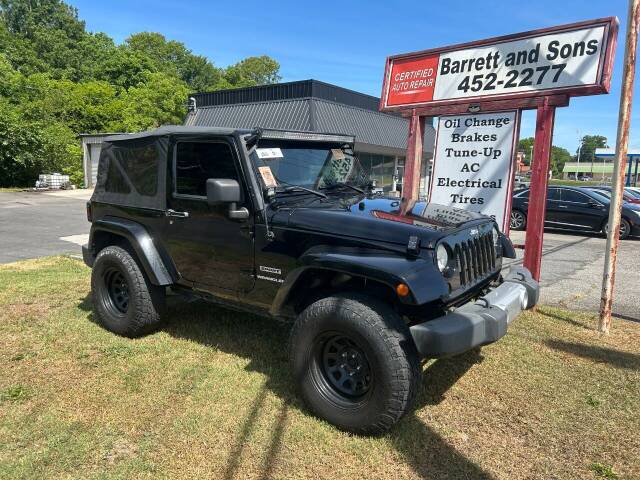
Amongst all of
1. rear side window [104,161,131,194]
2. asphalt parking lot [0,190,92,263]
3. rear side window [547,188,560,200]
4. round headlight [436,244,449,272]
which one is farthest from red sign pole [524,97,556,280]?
rear side window [547,188,560,200]

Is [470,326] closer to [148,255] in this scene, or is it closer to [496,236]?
[496,236]

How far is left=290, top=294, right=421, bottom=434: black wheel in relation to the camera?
2957mm

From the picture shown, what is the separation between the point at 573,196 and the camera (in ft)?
46.0

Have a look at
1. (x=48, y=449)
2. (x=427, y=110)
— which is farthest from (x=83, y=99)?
(x=48, y=449)

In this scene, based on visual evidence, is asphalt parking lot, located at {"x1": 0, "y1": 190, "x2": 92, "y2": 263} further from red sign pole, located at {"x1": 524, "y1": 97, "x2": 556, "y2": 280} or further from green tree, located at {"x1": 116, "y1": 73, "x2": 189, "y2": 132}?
green tree, located at {"x1": 116, "y1": 73, "x2": 189, "y2": 132}

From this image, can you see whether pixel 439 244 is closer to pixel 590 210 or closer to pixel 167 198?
pixel 167 198

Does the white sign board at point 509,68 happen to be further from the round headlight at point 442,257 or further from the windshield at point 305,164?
the round headlight at point 442,257

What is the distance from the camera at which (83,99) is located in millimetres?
34969

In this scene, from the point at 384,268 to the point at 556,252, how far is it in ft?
29.9

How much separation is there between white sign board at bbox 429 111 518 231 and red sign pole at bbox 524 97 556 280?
309 millimetres

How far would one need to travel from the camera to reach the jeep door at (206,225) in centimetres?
385

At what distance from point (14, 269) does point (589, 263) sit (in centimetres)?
1001

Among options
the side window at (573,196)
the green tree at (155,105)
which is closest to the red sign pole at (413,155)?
the side window at (573,196)

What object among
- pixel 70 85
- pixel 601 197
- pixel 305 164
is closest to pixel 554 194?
pixel 601 197
